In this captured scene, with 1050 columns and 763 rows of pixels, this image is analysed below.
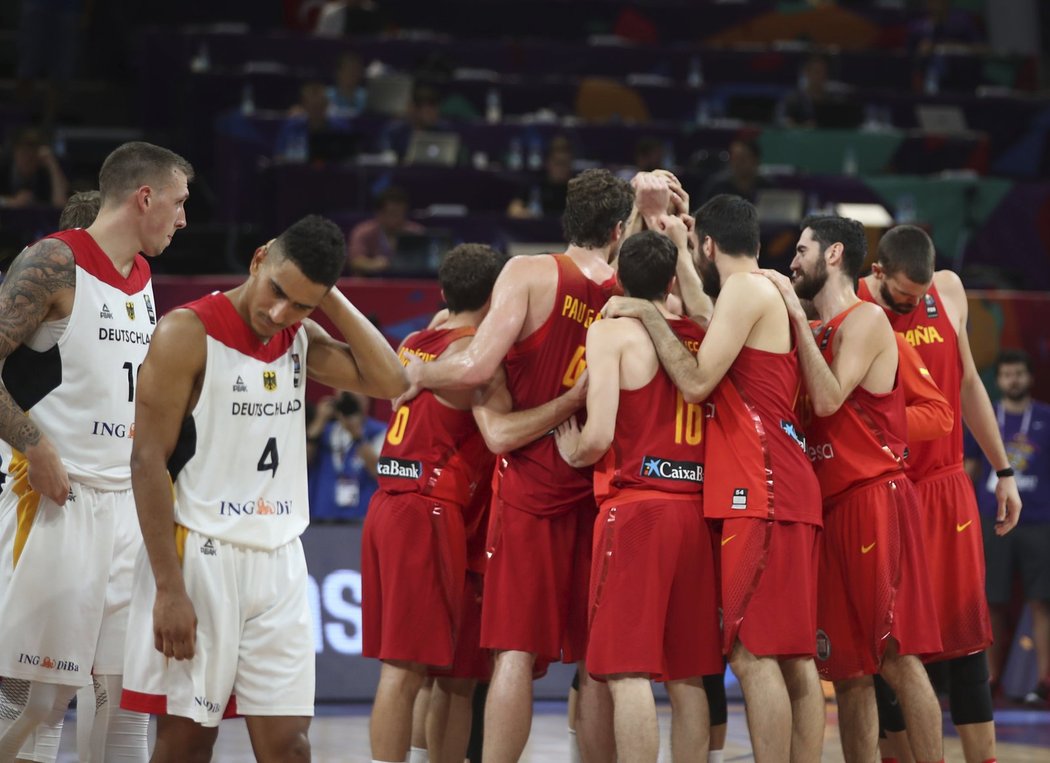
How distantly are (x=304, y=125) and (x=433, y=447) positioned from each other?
27.5 ft

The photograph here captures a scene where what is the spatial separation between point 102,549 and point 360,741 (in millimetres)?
3362

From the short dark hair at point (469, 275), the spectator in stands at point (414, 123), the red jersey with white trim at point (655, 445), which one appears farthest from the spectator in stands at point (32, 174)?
the red jersey with white trim at point (655, 445)

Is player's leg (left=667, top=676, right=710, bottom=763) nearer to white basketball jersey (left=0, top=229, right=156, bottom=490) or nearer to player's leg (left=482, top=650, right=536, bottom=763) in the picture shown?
player's leg (left=482, top=650, right=536, bottom=763)

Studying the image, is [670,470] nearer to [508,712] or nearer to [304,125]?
[508,712]

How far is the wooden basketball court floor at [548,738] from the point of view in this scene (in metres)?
8.05

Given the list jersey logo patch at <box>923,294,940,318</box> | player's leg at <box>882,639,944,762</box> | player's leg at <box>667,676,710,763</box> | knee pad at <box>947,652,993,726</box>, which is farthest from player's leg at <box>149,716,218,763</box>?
jersey logo patch at <box>923,294,940,318</box>

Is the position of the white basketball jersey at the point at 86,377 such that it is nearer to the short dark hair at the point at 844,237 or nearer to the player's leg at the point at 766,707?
the player's leg at the point at 766,707

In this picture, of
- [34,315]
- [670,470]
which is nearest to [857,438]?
[670,470]

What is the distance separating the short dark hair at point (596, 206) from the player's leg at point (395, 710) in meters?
1.96

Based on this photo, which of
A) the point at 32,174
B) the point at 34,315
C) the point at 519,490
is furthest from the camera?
the point at 32,174

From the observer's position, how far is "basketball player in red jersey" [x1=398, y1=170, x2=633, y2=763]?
6008mm

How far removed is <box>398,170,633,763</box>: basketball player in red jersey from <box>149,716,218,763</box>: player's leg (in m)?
1.59

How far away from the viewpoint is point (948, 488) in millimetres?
6848

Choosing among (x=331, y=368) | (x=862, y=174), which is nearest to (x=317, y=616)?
(x=331, y=368)
